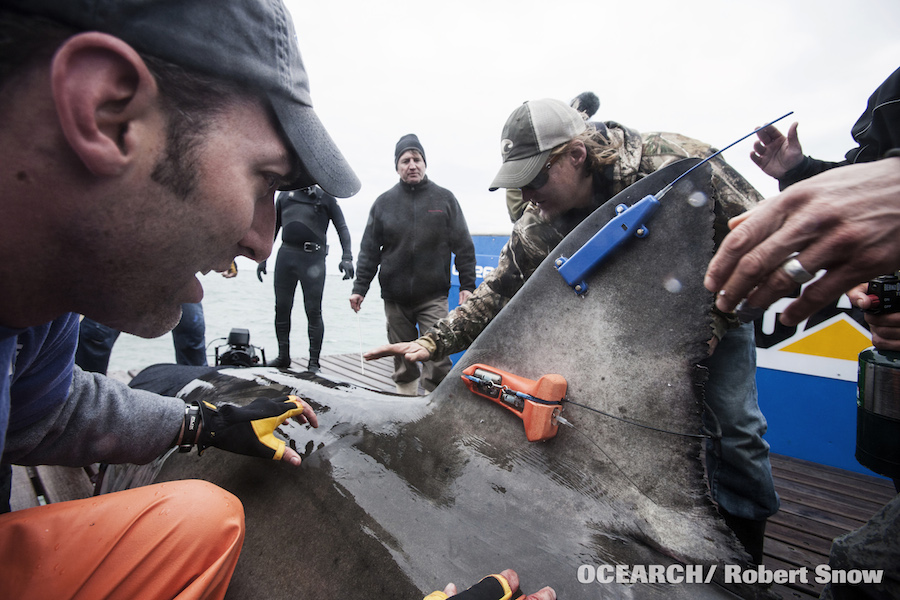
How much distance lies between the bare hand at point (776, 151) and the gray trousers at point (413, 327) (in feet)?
9.27

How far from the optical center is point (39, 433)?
3.61 ft

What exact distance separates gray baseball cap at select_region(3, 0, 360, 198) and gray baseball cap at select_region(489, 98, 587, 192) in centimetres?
132

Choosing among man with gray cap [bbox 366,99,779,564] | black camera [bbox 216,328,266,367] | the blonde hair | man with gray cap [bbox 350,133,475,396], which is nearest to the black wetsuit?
man with gray cap [bbox 350,133,475,396]

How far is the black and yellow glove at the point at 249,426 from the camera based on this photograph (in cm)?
125

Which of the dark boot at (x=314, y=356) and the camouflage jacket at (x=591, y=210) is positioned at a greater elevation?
the camouflage jacket at (x=591, y=210)

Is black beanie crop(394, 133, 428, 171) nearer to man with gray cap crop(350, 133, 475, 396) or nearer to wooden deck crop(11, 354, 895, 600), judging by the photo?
man with gray cap crop(350, 133, 475, 396)

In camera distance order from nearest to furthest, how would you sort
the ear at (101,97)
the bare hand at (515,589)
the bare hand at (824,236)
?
the ear at (101,97) → the bare hand at (824,236) → the bare hand at (515,589)

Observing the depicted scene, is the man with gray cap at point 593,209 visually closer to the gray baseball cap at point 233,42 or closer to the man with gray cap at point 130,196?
the man with gray cap at point 130,196

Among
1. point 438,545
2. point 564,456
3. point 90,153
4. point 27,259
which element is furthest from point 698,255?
point 27,259

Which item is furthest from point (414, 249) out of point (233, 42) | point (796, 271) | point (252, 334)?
point (252, 334)

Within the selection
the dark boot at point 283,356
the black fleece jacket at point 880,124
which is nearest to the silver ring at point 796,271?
the black fleece jacket at point 880,124

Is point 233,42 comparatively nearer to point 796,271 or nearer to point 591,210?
point 796,271

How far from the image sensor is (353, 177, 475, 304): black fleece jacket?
4289 millimetres

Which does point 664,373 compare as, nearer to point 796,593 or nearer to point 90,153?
point 90,153
